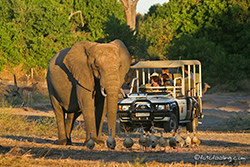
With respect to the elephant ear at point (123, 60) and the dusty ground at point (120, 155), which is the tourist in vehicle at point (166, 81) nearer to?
the dusty ground at point (120, 155)

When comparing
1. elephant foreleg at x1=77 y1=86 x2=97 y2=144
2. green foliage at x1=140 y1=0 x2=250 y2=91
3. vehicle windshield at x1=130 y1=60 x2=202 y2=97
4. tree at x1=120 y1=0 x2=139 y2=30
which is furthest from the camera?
tree at x1=120 y1=0 x2=139 y2=30

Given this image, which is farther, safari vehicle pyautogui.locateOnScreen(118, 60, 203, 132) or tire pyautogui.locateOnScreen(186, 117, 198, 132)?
tire pyautogui.locateOnScreen(186, 117, 198, 132)

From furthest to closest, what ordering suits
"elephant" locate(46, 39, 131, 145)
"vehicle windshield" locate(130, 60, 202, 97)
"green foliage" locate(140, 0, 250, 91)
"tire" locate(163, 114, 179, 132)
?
"green foliage" locate(140, 0, 250, 91), "vehicle windshield" locate(130, 60, 202, 97), "tire" locate(163, 114, 179, 132), "elephant" locate(46, 39, 131, 145)

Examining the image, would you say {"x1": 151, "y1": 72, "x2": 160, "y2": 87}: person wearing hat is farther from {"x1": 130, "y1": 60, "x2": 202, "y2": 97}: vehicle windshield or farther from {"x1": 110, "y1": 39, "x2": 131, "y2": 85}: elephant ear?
{"x1": 110, "y1": 39, "x2": 131, "y2": 85}: elephant ear

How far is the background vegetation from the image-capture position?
32.7m

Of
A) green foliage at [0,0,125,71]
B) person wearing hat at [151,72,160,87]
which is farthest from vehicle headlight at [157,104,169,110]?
green foliage at [0,0,125,71]

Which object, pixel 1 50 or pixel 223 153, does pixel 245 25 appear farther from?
pixel 223 153

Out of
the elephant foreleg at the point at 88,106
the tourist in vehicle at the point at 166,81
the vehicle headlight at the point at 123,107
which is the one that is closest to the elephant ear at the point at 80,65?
the elephant foreleg at the point at 88,106

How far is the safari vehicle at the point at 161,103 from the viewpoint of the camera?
14.5 metres

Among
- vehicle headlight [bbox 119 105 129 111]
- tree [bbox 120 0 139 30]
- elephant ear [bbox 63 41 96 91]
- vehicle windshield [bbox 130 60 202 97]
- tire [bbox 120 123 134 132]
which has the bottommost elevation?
tire [bbox 120 123 134 132]

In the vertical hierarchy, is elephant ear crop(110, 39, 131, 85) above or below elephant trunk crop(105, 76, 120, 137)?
above

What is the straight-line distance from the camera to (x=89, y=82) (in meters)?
10.4

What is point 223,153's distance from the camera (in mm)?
8812

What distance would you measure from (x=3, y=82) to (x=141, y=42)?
10144 millimetres
